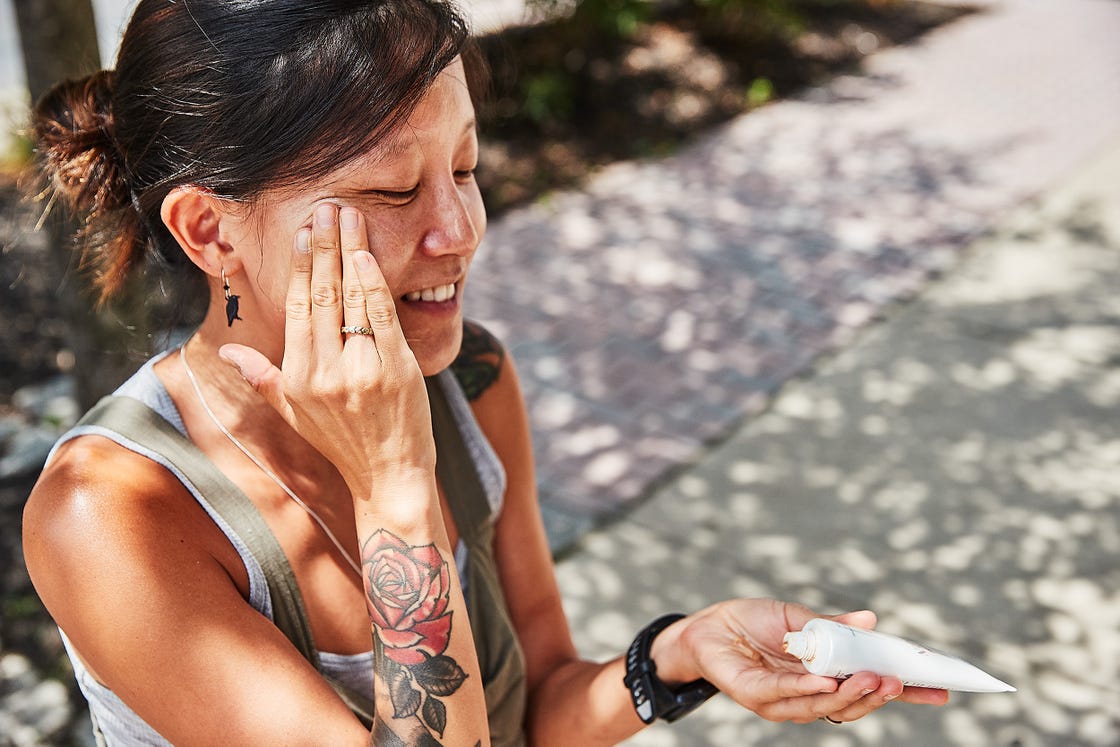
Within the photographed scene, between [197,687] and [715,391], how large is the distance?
3.64 metres

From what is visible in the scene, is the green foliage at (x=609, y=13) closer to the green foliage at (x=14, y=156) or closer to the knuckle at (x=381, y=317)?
the green foliage at (x=14, y=156)

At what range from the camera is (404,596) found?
163cm

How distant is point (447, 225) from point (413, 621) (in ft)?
1.95

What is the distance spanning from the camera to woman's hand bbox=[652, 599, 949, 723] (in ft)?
5.19

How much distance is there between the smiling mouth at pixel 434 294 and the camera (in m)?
1.77

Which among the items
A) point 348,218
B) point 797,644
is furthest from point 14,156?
point 797,644

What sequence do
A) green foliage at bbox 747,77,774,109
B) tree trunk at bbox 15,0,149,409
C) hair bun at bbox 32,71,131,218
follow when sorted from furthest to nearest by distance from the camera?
green foliage at bbox 747,77,774,109 < tree trunk at bbox 15,0,149,409 < hair bun at bbox 32,71,131,218

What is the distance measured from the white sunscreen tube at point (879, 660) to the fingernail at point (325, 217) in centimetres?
90

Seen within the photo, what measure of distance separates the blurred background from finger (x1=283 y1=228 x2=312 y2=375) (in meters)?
0.80

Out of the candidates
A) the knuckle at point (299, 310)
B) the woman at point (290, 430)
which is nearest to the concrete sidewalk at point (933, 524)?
the woman at point (290, 430)

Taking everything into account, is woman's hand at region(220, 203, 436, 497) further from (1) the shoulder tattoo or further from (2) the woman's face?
(1) the shoulder tattoo

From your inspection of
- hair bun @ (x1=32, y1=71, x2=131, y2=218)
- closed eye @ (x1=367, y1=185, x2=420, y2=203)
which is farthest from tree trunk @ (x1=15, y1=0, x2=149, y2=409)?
closed eye @ (x1=367, y1=185, x2=420, y2=203)

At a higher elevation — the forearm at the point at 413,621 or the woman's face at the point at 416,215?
Result: the woman's face at the point at 416,215

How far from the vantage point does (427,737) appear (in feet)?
5.30
